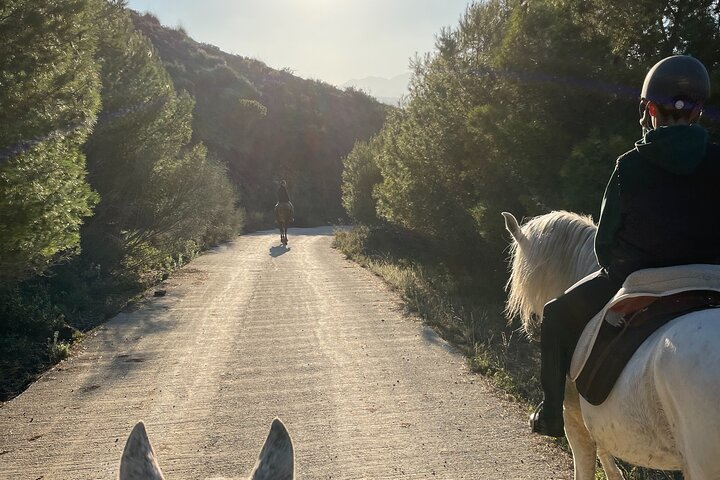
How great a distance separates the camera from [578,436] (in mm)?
3451

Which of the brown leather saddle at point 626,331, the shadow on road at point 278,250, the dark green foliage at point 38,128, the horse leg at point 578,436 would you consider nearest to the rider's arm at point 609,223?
the brown leather saddle at point 626,331

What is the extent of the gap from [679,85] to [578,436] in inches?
83.9

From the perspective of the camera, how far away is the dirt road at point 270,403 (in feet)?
15.2

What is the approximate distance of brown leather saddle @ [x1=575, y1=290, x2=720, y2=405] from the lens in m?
2.44

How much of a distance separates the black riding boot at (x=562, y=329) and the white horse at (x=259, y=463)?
5.44 feet

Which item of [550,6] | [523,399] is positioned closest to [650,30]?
[550,6]

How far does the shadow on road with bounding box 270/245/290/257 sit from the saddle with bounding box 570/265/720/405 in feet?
58.6

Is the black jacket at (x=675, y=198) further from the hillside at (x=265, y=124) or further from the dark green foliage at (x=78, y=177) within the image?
the hillside at (x=265, y=124)

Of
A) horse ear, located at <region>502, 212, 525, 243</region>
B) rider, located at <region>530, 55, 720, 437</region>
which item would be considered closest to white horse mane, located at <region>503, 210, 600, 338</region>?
horse ear, located at <region>502, 212, 525, 243</region>

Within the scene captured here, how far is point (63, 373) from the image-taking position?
7.06m

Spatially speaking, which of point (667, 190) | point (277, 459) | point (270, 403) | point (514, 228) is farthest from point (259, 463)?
point (270, 403)

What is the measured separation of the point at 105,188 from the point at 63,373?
7560 mm

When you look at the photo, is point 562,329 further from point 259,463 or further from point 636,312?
point 259,463

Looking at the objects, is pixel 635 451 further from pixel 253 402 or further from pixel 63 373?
pixel 63 373
